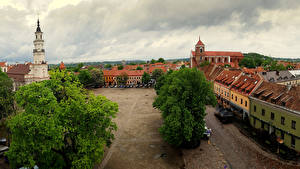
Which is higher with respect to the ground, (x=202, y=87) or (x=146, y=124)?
(x=202, y=87)

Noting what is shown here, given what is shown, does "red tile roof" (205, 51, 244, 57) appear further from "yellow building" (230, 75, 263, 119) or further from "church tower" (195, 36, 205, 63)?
"yellow building" (230, 75, 263, 119)

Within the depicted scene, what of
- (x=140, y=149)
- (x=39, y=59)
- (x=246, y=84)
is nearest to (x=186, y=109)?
(x=140, y=149)

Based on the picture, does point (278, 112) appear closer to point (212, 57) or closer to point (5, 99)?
point (5, 99)

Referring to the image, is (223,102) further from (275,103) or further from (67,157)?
(67,157)

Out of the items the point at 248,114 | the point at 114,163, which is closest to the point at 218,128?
the point at 248,114

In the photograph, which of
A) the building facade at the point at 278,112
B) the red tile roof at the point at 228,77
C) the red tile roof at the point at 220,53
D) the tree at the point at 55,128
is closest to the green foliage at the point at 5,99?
the tree at the point at 55,128

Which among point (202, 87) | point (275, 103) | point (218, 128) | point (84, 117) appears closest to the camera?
point (84, 117)
